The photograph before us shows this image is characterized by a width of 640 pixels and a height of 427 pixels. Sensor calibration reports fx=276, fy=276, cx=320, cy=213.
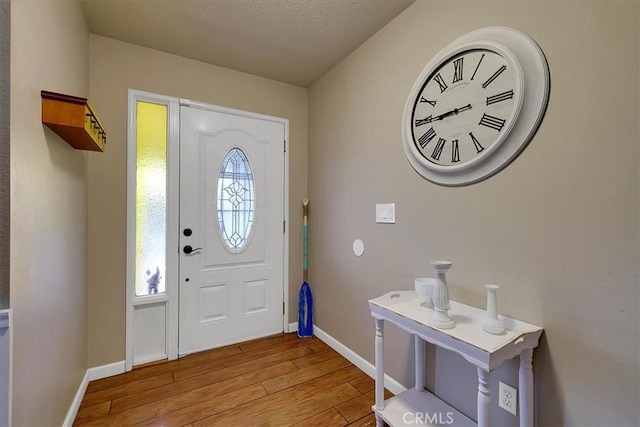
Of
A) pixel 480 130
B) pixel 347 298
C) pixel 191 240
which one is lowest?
pixel 347 298

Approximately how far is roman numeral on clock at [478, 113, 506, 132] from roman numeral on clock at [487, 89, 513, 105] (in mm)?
63

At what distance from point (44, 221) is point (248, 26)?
1.69 meters

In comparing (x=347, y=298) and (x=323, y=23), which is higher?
(x=323, y=23)

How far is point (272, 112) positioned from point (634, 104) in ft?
7.99

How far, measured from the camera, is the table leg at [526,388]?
3.73 ft

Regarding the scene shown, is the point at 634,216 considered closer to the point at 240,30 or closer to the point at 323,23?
the point at 323,23

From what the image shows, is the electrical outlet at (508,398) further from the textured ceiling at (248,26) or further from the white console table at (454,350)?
the textured ceiling at (248,26)

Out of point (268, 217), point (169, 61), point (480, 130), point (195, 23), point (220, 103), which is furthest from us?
point (268, 217)

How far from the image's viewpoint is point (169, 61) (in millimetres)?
2291

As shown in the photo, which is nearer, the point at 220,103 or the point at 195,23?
the point at 195,23

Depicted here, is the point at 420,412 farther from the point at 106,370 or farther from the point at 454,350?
the point at 106,370

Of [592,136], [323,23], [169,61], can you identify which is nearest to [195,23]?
[169,61]

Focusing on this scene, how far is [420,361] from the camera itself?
5.40 ft

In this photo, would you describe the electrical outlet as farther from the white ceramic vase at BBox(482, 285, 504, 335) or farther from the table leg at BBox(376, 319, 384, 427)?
the table leg at BBox(376, 319, 384, 427)
